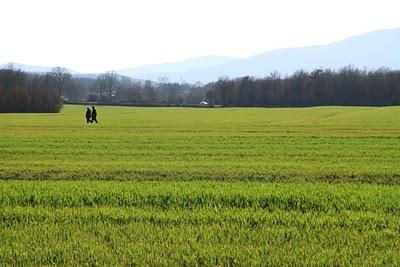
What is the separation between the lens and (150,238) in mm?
7758

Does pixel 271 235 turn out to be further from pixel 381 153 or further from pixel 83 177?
pixel 381 153

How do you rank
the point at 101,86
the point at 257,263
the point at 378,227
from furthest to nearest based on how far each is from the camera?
the point at 101,86
the point at 378,227
the point at 257,263

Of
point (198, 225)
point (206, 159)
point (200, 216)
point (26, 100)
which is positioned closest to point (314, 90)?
point (26, 100)

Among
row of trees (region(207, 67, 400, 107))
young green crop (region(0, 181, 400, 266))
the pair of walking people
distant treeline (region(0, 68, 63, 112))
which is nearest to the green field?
young green crop (region(0, 181, 400, 266))

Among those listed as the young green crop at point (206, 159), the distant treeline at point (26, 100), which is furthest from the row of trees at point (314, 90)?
the young green crop at point (206, 159)

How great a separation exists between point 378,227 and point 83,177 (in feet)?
28.2

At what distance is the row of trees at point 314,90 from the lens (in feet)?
425

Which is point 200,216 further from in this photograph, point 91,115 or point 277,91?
point 277,91

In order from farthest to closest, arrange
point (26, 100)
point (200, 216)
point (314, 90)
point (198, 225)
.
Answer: point (314, 90) < point (26, 100) < point (200, 216) < point (198, 225)

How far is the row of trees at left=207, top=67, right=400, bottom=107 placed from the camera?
5098 inches

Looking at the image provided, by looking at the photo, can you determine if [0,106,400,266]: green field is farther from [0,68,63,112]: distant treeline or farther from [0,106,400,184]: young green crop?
[0,68,63,112]: distant treeline

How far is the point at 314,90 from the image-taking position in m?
136

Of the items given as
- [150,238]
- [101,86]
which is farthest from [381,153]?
[101,86]

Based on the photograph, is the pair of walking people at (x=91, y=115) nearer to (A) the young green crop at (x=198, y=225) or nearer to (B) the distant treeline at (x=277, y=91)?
(A) the young green crop at (x=198, y=225)
